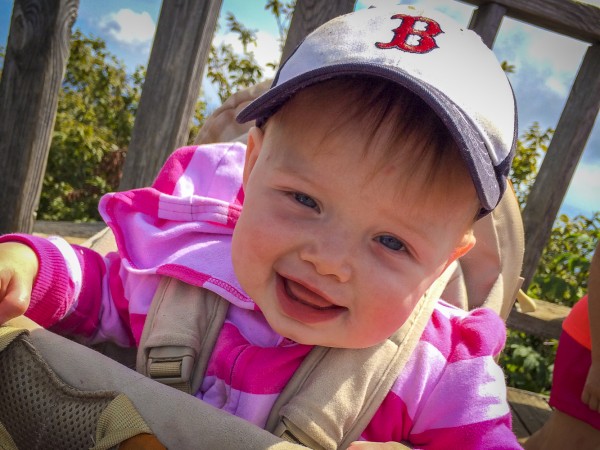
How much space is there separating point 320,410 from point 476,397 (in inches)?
12.1

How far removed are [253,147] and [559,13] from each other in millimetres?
1442

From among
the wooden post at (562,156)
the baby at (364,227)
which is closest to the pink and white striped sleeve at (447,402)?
the baby at (364,227)

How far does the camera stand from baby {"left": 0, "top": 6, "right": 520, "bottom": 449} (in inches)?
35.2

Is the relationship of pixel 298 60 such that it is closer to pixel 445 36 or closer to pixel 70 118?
pixel 445 36

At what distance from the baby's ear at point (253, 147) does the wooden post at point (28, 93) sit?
924 millimetres

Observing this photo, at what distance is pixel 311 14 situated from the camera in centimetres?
191

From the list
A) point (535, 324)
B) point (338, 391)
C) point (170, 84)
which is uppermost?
point (170, 84)

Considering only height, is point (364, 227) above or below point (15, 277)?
above

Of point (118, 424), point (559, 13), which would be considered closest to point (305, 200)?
point (118, 424)

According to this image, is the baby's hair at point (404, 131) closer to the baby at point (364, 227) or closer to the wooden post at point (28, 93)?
the baby at point (364, 227)

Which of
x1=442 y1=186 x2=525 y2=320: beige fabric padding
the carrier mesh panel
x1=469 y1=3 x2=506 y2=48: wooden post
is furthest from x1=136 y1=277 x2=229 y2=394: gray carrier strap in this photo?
x1=469 y1=3 x2=506 y2=48: wooden post

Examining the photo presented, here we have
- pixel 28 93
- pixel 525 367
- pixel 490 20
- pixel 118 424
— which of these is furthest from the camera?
pixel 525 367

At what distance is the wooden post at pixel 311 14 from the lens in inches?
74.8

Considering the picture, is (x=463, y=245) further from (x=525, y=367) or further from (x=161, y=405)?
(x=525, y=367)
